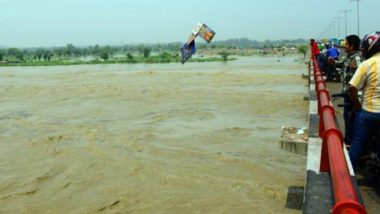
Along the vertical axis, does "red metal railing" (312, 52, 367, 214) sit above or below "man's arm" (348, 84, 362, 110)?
below

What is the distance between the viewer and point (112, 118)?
13.8m

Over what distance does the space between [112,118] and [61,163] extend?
5122mm

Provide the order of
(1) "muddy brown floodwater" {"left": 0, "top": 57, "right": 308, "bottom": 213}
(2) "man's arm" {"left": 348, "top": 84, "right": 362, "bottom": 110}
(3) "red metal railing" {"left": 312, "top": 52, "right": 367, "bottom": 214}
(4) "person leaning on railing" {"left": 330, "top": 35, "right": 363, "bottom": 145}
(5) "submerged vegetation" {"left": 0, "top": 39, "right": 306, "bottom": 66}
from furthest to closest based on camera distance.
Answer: (5) "submerged vegetation" {"left": 0, "top": 39, "right": 306, "bottom": 66}
(1) "muddy brown floodwater" {"left": 0, "top": 57, "right": 308, "bottom": 213}
(4) "person leaning on railing" {"left": 330, "top": 35, "right": 363, "bottom": 145}
(2) "man's arm" {"left": 348, "top": 84, "right": 362, "bottom": 110}
(3) "red metal railing" {"left": 312, "top": 52, "right": 367, "bottom": 214}

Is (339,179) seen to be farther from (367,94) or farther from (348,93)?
(348,93)

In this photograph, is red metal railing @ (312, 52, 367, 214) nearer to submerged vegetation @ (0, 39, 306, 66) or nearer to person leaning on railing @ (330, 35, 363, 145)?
person leaning on railing @ (330, 35, 363, 145)

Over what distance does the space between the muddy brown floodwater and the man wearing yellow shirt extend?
1444 mm

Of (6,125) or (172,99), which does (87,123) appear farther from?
(172,99)

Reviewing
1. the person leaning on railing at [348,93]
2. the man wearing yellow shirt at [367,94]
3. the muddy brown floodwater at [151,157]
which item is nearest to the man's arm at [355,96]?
the man wearing yellow shirt at [367,94]

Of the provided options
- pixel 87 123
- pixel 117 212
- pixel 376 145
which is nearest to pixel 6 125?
pixel 87 123

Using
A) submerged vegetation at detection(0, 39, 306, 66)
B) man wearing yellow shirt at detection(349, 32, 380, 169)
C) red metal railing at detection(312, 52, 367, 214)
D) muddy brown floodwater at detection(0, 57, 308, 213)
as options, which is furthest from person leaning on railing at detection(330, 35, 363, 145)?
submerged vegetation at detection(0, 39, 306, 66)

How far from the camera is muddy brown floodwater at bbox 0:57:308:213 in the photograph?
253 inches

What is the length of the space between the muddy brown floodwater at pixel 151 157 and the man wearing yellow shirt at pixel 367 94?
1444 mm

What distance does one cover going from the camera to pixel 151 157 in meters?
8.88

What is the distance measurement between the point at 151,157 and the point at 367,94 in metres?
5.12
